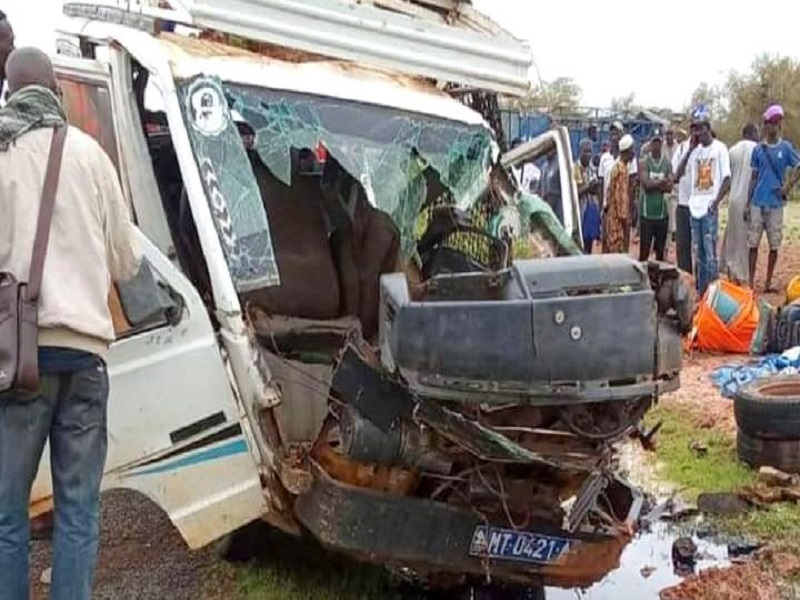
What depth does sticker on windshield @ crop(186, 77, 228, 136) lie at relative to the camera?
157 inches

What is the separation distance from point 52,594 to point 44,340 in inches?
Result: 32.8

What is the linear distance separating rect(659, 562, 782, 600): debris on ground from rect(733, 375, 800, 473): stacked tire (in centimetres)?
124

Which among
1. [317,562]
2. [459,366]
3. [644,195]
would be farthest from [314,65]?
[644,195]

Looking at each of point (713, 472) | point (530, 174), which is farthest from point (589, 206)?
point (530, 174)

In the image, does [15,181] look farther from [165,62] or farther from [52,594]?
[52,594]

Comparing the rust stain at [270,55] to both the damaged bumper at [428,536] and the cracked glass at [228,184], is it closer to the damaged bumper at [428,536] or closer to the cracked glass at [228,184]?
the cracked glass at [228,184]

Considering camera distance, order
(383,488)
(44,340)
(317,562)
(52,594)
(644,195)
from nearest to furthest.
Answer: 1. (44,340)
2. (52,594)
3. (383,488)
4. (317,562)
5. (644,195)

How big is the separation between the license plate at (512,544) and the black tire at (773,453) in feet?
8.10

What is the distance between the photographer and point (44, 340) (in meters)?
3.31

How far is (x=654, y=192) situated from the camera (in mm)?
12383

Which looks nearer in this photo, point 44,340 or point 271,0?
point 44,340

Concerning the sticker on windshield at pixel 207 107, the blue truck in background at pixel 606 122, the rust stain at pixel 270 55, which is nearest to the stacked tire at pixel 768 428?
the rust stain at pixel 270 55

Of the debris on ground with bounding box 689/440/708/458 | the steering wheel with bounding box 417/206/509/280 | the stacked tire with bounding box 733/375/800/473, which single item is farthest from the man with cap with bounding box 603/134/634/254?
the steering wheel with bounding box 417/206/509/280

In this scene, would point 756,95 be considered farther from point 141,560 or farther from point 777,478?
point 141,560
